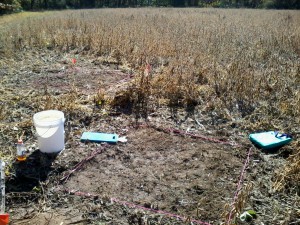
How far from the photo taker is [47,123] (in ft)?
9.43

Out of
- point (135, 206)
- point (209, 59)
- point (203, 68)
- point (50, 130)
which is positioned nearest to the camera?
point (135, 206)

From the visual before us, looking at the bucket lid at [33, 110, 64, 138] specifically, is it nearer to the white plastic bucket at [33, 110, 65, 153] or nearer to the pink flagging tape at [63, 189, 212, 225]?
the white plastic bucket at [33, 110, 65, 153]

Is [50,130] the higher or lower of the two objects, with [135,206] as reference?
higher

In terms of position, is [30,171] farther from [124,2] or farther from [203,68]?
[124,2]

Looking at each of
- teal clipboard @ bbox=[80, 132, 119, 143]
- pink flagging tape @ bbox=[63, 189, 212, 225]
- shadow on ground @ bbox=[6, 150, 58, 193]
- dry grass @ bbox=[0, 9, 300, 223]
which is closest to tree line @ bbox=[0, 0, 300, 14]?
dry grass @ bbox=[0, 9, 300, 223]

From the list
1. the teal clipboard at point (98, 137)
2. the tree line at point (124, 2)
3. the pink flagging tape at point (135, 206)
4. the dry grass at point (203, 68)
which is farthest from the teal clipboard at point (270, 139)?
the tree line at point (124, 2)

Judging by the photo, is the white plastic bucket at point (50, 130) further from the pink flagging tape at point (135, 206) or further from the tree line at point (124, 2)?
the tree line at point (124, 2)

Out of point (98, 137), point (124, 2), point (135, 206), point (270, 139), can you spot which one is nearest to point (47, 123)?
point (98, 137)

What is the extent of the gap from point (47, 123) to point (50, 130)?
3.9 inches

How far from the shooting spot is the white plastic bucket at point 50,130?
9.50ft

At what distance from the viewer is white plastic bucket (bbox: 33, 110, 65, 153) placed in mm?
2895

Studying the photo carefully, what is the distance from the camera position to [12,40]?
802cm

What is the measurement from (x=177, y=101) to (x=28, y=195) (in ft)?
8.64

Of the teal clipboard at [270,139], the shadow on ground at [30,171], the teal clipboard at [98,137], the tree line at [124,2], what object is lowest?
the shadow on ground at [30,171]
